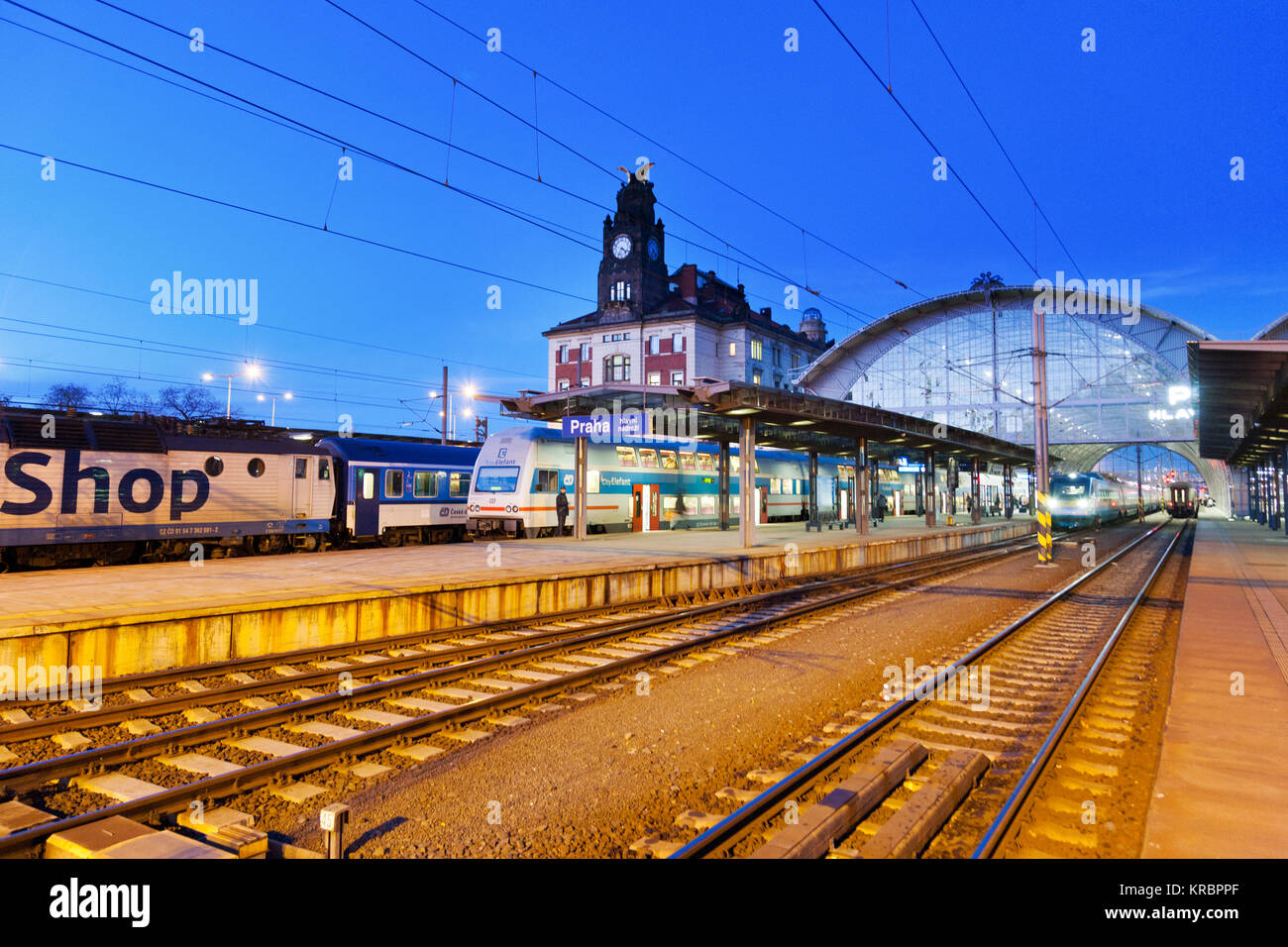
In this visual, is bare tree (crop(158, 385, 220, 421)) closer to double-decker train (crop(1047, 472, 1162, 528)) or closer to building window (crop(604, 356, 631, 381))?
building window (crop(604, 356, 631, 381))

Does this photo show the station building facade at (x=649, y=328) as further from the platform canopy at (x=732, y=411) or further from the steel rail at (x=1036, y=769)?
the steel rail at (x=1036, y=769)

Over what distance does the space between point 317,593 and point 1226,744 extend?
1067 cm

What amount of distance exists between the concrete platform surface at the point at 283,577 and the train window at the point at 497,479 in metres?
2.37

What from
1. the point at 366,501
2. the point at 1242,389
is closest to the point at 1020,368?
the point at 1242,389

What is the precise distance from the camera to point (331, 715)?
7.03 m

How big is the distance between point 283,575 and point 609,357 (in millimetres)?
50657

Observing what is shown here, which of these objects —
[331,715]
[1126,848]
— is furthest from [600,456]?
[1126,848]

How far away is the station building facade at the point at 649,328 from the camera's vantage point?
60.1 m

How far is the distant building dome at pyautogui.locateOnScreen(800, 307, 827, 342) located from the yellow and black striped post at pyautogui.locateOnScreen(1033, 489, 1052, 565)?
61644 millimetres

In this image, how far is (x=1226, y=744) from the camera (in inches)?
213

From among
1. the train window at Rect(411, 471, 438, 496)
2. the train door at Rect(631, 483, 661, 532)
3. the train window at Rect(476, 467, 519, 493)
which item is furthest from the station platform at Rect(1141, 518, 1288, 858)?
the train window at Rect(411, 471, 438, 496)

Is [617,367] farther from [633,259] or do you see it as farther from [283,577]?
[283,577]

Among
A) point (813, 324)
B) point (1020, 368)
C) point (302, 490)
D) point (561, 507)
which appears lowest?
point (561, 507)

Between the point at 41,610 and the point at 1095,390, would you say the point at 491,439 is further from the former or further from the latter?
the point at 1095,390
